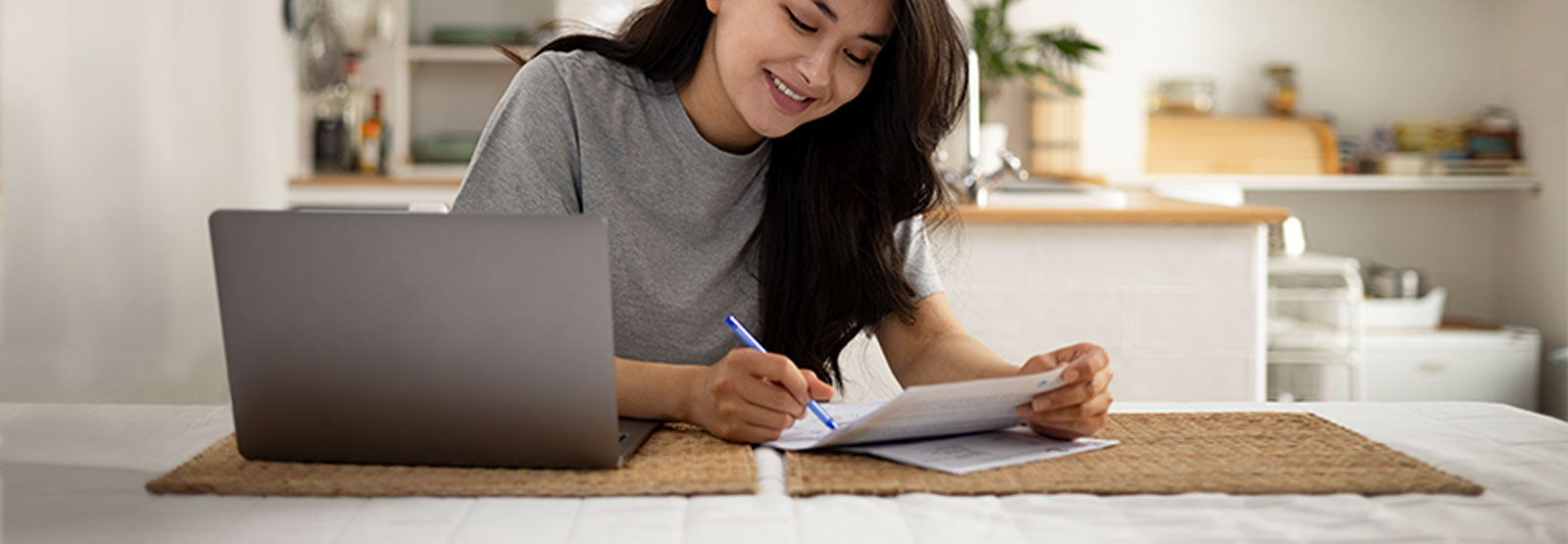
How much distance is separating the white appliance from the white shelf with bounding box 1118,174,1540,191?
0.53 m

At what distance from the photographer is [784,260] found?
4.32ft

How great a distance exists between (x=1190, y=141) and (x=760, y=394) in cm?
362

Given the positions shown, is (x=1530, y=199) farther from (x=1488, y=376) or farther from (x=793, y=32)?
(x=793, y=32)

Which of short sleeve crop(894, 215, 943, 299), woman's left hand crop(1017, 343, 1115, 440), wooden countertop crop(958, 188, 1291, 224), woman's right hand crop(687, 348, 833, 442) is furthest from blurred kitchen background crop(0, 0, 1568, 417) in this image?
woman's right hand crop(687, 348, 833, 442)

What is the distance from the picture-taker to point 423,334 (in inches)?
30.0

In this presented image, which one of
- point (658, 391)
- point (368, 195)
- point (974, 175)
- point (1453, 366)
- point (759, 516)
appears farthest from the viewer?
point (1453, 366)

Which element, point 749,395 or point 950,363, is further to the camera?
point 950,363

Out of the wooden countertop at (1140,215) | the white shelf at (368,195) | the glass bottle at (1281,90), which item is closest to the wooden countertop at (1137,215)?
the wooden countertop at (1140,215)

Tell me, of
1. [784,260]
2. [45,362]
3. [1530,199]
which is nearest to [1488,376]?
[1530,199]

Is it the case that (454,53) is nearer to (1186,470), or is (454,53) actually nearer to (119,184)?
(119,184)

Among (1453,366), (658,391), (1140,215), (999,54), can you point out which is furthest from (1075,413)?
(1453,366)

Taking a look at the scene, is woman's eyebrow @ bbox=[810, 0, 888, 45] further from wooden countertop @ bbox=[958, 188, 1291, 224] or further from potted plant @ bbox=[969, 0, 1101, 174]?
potted plant @ bbox=[969, 0, 1101, 174]

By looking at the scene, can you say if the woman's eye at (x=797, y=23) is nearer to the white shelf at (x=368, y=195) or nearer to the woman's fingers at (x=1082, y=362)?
the woman's fingers at (x=1082, y=362)

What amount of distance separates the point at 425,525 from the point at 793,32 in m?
0.64
